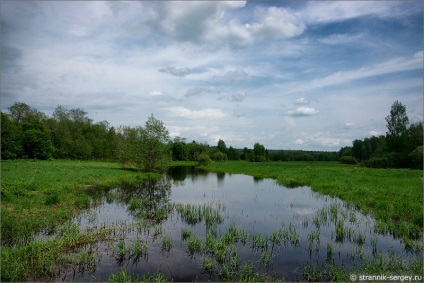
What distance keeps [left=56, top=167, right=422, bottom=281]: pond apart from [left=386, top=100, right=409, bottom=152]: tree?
63281 millimetres

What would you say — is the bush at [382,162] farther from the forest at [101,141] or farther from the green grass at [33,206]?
the green grass at [33,206]

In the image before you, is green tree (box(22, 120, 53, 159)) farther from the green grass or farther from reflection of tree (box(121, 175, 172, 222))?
reflection of tree (box(121, 175, 172, 222))

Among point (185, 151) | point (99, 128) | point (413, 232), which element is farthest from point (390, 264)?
point (185, 151)

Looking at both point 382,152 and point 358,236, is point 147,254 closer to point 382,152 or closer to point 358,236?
point 358,236

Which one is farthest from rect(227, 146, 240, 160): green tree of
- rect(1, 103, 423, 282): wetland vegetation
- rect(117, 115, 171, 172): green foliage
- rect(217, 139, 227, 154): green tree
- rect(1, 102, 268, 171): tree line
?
rect(1, 103, 423, 282): wetland vegetation

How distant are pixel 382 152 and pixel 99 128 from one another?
90381 millimetres

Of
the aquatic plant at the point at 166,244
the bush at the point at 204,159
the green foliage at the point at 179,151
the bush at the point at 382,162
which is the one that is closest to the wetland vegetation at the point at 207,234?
the aquatic plant at the point at 166,244

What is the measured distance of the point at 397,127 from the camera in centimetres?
7600

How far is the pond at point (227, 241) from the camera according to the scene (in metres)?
11.4

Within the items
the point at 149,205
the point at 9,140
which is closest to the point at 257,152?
the point at 9,140

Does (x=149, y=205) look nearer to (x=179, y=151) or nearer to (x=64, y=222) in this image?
(x=64, y=222)

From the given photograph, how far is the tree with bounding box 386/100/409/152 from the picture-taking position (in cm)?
7350

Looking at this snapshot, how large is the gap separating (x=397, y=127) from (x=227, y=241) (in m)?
79.7

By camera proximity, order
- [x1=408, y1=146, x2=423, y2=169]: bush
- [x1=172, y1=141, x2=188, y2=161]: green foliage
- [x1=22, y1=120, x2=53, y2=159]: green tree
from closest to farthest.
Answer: [x1=408, y1=146, x2=423, y2=169]: bush → [x1=22, y1=120, x2=53, y2=159]: green tree → [x1=172, y1=141, x2=188, y2=161]: green foliage
